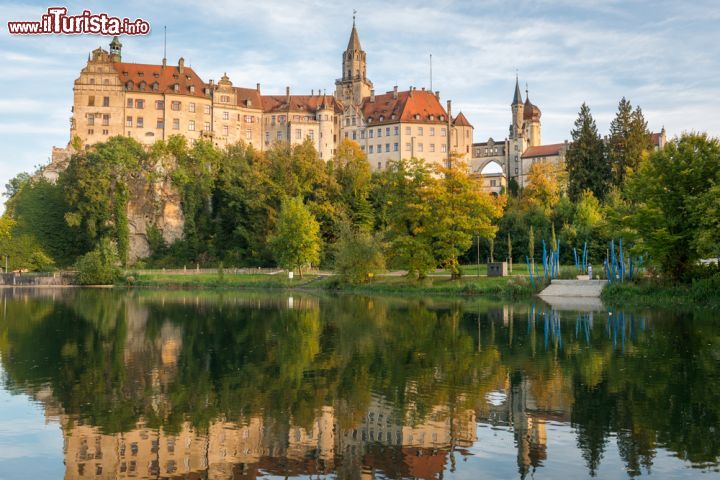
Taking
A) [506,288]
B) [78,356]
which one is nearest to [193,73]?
[506,288]

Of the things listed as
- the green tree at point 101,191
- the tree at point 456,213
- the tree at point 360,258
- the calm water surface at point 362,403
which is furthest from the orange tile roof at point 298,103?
the calm water surface at point 362,403

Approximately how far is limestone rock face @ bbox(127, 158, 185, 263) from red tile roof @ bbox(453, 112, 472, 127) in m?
48.1

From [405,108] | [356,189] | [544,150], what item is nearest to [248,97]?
[405,108]

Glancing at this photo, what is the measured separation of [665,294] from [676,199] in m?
5.53

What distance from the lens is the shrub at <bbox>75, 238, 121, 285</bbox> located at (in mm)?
71438

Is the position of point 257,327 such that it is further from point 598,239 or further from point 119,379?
point 598,239

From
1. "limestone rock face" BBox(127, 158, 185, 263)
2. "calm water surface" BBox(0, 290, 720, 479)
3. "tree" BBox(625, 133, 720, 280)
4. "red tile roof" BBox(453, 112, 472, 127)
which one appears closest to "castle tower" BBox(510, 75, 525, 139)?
"red tile roof" BBox(453, 112, 472, 127)

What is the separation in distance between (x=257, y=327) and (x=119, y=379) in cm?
1249

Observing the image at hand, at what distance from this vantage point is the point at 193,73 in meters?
106

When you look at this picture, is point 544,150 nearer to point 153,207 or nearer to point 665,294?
point 153,207

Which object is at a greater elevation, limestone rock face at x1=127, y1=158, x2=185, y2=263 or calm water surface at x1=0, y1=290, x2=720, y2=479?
limestone rock face at x1=127, y1=158, x2=185, y2=263

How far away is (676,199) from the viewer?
39719mm

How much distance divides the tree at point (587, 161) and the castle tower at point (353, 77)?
49514mm

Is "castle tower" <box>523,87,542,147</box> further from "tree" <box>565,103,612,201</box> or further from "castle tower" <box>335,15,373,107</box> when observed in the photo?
"tree" <box>565,103,612,201</box>
